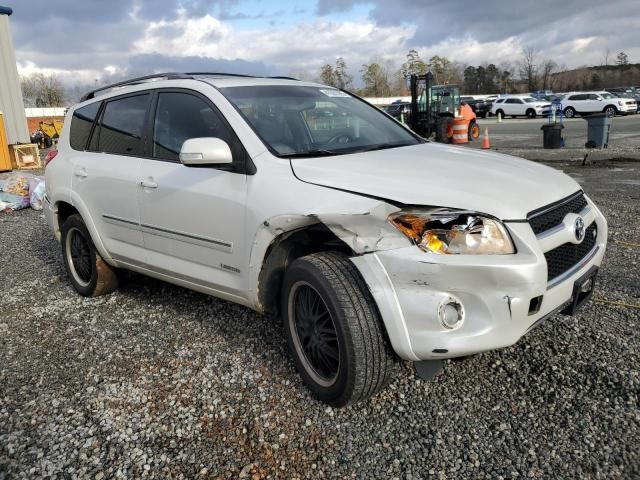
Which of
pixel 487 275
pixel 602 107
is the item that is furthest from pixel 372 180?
pixel 602 107

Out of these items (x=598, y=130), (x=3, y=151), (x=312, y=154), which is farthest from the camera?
(x=598, y=130)

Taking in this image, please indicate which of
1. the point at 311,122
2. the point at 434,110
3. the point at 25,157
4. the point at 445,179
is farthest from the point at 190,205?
the point at 434,110

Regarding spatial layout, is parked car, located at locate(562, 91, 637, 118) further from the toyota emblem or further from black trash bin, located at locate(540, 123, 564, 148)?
the toyota emblem

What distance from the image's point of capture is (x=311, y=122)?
3.76m

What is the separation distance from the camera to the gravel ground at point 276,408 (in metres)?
2.55

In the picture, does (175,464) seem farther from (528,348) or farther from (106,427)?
(528,348)

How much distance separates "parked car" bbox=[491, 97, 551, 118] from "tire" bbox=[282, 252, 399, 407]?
126 ft

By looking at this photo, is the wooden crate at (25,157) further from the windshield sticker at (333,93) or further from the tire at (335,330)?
the tire at (335,330)

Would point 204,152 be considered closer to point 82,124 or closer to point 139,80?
point 139,80

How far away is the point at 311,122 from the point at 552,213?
167cm

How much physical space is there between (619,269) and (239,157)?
11.7 feet

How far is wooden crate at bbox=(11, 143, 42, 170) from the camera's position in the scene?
647 inches

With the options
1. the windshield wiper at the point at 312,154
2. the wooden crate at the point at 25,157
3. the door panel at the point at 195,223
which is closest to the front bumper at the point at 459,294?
the windshield wiper at the point at 312,154

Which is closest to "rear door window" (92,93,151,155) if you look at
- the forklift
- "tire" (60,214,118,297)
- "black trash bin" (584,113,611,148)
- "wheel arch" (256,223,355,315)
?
"tire" (60,214,118,297)
